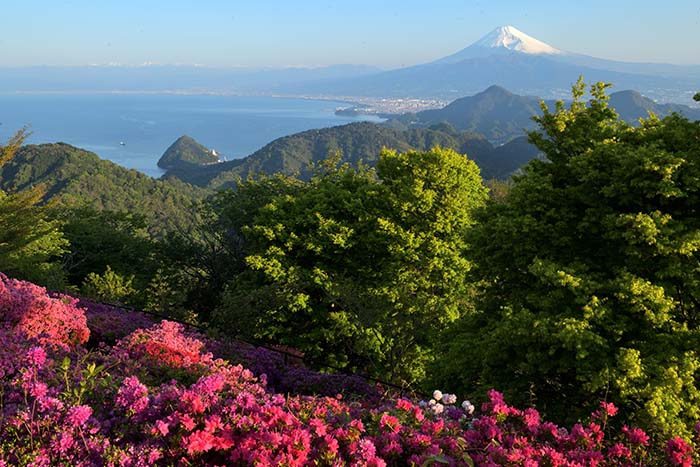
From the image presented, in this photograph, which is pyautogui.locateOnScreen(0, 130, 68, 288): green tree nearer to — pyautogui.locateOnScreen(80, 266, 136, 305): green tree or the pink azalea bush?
pyautogui.locateOnScreen(80, 266, 136, 305): green tree

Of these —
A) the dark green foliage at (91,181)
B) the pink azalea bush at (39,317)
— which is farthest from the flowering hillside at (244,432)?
the dark green foliage at (91,181)

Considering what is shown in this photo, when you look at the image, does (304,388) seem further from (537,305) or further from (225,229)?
(225,229)

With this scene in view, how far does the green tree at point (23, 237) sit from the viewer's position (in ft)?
57.3

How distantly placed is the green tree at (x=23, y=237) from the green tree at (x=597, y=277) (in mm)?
14458

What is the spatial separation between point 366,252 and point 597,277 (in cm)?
1000

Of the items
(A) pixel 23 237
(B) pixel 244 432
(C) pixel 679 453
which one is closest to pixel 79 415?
(B) pixel 244 432

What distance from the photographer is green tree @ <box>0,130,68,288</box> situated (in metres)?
17.5

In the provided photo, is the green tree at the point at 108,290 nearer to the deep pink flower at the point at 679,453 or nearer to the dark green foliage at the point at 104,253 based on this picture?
the dark green foliage at the point at 104,253

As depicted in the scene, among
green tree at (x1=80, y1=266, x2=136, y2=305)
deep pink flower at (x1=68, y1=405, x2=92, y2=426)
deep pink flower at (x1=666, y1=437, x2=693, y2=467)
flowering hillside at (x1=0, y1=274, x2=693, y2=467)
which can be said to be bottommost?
green tree at (x1=80, y1=266, x2=136, y2=305)

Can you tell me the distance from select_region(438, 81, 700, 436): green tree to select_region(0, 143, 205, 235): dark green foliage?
84.7 m

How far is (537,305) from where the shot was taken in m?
9.27

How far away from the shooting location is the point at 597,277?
876cm

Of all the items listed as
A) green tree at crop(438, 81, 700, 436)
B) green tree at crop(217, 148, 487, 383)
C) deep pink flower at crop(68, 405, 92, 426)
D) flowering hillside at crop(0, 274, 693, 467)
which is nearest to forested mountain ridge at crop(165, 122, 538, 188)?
green tree at crop(217, 148, 487, 383)

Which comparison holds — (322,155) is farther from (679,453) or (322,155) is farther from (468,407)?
(679,453)
